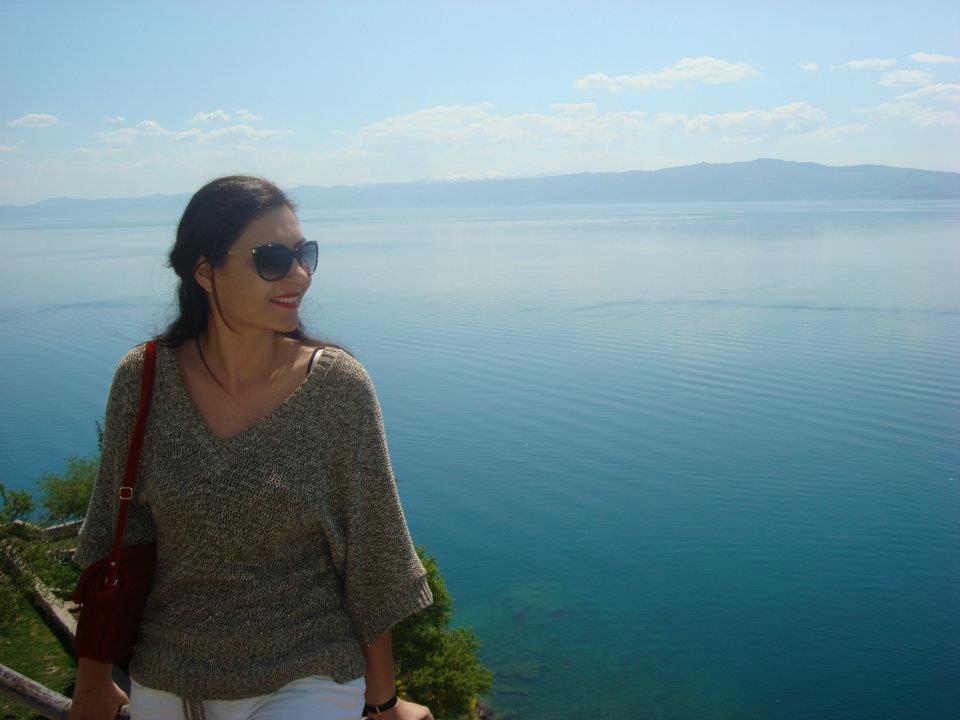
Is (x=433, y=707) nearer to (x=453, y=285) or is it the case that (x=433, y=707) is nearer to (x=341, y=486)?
(x=341, y=486)

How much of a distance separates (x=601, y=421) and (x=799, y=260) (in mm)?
43388

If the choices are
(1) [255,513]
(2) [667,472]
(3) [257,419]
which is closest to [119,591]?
(1) [255,513]

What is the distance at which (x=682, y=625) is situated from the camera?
20453 mm

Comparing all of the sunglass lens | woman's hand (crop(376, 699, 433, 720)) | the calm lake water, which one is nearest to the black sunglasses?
the sunglass lens

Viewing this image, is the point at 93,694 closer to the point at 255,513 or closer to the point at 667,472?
the point at 255,513

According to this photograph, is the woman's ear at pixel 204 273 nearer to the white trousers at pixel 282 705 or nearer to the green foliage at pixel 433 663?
the white trousers at pixel 282 705

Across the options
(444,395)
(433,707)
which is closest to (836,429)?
(444,395)

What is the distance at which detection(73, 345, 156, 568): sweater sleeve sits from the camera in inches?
74.9

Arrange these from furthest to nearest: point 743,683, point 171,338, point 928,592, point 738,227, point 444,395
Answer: point 738,227 < point 444,395 < point 928,592 < point 743,683 < point 171,338

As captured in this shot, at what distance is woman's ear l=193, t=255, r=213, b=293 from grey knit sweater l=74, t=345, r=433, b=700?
0.22m

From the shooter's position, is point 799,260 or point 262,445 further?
point 799,260

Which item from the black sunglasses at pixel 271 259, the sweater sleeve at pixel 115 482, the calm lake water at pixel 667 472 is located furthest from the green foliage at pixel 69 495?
the black sunglasses at pixel 271 259

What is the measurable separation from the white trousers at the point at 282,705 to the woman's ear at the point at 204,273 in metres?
0.84

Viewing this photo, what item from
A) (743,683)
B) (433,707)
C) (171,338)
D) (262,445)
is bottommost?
(743,683)
